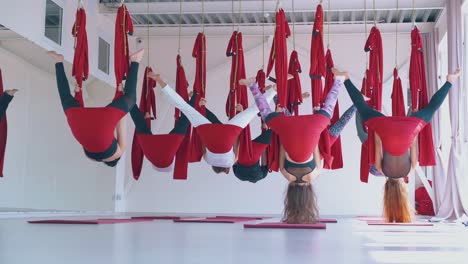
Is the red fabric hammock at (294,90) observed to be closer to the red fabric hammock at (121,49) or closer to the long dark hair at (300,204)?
the long dark hair at (300,204)

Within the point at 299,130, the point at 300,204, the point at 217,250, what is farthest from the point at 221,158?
the point at 217,250

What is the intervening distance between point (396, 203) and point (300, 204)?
1553 millimetres

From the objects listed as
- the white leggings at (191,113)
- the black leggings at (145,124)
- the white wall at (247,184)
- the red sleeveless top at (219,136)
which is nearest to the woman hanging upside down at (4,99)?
the black leggings at (145,124)

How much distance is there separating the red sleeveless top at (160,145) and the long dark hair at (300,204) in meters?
1.31

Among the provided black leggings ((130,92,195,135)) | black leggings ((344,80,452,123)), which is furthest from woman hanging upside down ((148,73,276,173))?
black leggings ((344,80,452,123))

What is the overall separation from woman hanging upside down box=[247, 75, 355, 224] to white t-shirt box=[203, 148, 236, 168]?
0.53m

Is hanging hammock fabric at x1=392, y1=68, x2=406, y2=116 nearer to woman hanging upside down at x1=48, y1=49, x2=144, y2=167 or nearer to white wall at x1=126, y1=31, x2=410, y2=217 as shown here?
woman hanging upside down at x1=48, y1=49, x2=144, y2=167

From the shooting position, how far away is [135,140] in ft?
23.4

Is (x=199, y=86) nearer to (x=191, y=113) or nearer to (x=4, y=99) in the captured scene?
(x=191, y=113)

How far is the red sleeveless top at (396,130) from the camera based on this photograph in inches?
235

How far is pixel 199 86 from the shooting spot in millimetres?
7254

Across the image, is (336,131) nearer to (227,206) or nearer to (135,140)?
(135,140)

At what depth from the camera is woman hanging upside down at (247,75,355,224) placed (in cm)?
570

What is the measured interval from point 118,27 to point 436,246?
12.0 feet
